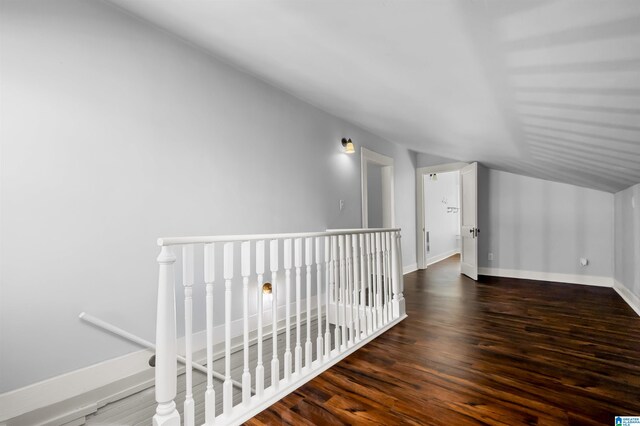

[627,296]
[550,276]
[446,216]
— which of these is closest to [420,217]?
[550,276]

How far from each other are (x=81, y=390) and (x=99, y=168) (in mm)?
1435

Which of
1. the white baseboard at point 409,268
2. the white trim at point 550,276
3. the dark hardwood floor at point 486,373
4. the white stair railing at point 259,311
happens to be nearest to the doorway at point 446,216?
the white baseboard at point 409,268

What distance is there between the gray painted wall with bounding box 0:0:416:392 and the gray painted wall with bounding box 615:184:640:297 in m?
4.14

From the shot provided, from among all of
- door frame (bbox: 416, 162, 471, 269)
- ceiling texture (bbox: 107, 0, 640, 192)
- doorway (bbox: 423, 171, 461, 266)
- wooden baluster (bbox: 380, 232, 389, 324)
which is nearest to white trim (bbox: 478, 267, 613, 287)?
door frame (bbox: 416, 162, 471, 269)

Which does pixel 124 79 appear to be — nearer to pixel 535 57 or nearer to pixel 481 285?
pixel 535 57

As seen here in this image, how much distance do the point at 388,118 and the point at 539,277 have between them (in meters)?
3.93

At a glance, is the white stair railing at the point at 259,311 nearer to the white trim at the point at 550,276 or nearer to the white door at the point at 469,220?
the white door at the point at 469,220

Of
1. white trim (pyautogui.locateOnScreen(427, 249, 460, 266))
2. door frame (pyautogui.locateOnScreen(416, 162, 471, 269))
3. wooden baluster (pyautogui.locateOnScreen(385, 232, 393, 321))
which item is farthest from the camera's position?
white trim (pyautogui.locateOnScreen(427, 249, 460, 266))

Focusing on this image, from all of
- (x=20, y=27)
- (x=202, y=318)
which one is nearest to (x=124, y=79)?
(x=20, y=27)

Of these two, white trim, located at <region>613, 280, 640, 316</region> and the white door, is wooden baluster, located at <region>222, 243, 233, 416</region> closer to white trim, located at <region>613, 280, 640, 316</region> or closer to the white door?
white trim, located at <region>613, 280, 640, 316</region>

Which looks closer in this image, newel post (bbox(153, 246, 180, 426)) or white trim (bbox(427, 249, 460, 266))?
newel post (bbox(153, 246, 180, 426))

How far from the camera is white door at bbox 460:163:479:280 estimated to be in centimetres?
510

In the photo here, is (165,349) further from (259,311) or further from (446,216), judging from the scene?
(446,216)

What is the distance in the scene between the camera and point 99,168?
2100 millimetres
